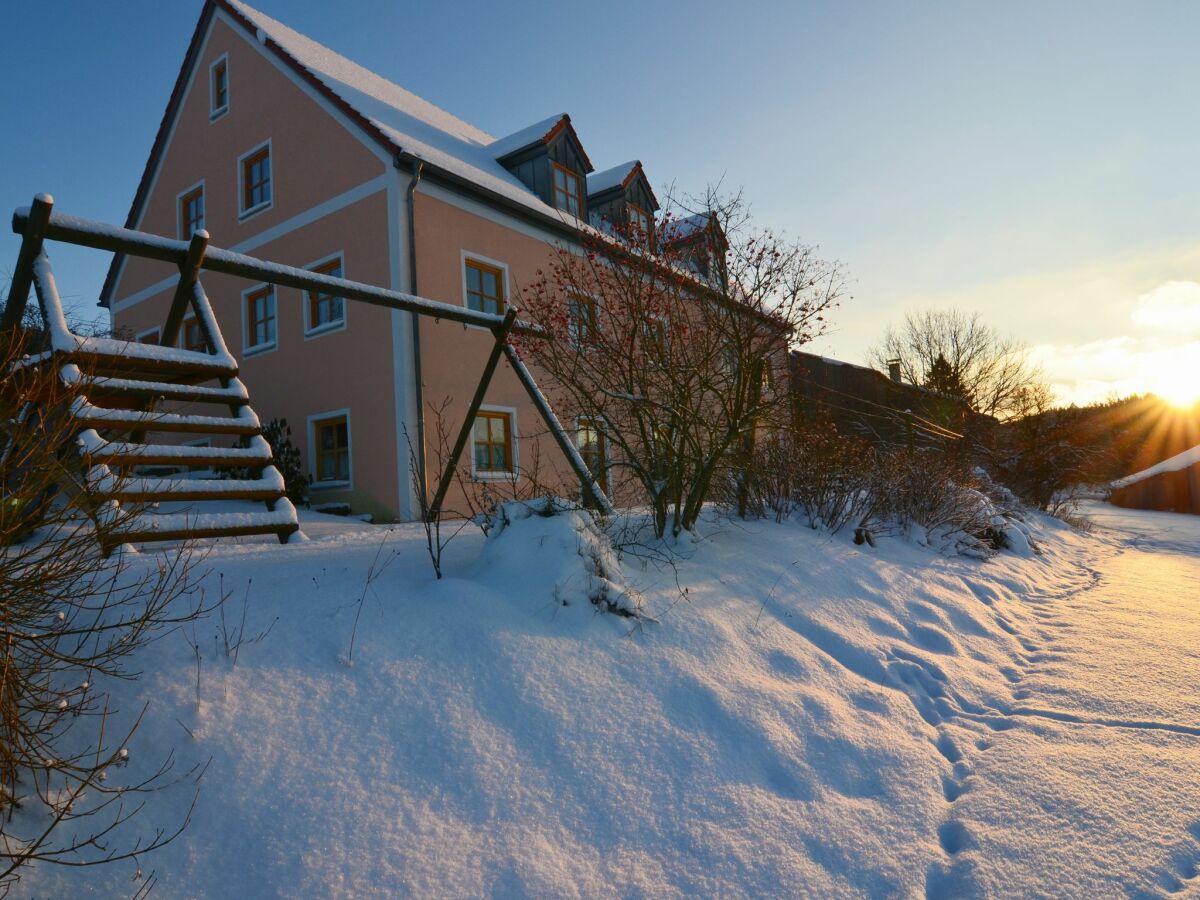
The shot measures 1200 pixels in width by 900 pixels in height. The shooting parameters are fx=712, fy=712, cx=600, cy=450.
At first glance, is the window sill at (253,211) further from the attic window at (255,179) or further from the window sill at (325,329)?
the window sill at (325,329)

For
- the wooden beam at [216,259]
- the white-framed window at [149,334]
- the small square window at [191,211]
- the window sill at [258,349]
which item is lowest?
the wooden beam at [216,259]

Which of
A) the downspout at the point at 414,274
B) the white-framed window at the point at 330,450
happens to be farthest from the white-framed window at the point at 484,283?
the white-framed window at the point at 330,450

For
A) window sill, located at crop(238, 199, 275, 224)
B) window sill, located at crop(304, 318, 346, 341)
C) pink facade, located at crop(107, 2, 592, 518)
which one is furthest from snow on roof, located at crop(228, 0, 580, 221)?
window sill, located at crop(304, 318, 346, 341)

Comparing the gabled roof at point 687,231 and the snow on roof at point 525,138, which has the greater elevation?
the snow on roof at point 525,138

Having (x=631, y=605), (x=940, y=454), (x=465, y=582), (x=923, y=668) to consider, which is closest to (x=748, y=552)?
(x=923, y=668)

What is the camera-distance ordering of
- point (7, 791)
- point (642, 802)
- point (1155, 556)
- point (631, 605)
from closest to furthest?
point (7, 791)
point (642, 802)
point (631, 605)
point (1155, 556)

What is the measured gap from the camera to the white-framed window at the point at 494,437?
10656mm

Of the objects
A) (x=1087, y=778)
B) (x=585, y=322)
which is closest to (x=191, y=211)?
(x=585, y=322)

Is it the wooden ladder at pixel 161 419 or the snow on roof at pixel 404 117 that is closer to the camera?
the wooden ladder at pixel 161 419

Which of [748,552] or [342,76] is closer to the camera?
[748,552]

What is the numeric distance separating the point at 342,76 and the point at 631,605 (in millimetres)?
13245

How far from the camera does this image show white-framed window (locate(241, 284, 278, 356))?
12281 mm

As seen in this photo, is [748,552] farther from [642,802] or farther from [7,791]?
[7,791]

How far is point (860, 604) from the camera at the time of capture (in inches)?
181
